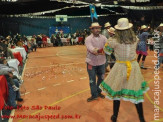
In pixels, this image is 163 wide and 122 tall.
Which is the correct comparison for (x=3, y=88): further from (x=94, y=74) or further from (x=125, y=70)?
(x=125, y=70)

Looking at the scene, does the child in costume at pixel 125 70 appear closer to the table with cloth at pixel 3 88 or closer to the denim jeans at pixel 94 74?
the denim jeans at pixel 94 74

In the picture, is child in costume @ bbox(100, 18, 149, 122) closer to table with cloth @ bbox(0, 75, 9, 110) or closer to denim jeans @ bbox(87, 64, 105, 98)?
denim jeans @ bbox(87, 64, 105, 98)

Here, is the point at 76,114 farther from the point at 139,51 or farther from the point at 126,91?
the point at 139,51

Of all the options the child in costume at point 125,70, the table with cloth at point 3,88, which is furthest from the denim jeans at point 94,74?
the table with cloth at point 3,88

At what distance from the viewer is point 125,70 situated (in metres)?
2.89

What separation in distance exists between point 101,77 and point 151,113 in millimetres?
1410

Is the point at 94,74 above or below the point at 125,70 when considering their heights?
below

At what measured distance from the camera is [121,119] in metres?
3.45

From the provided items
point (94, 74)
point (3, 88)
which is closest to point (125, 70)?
point (94, 74)

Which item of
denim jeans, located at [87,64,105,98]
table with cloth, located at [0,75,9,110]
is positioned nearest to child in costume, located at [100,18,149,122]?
denim jeans, located at [87,64,105,98]

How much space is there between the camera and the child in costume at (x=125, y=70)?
283 centimetres

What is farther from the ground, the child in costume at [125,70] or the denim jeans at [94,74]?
the child in costume at [125,70]

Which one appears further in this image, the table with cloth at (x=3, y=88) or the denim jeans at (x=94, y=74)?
the denim jeans at (x=94, y=74)

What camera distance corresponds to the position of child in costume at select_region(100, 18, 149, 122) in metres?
2.83
